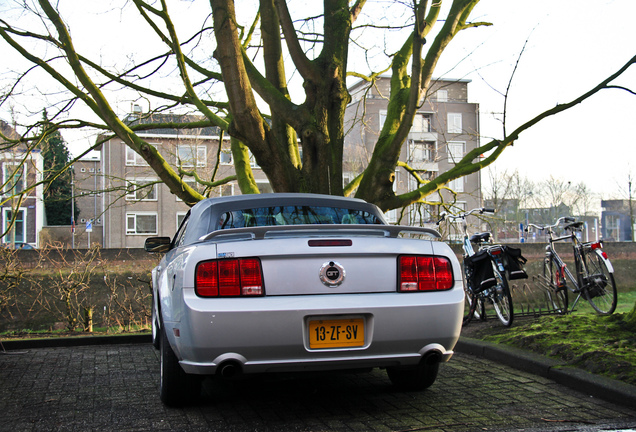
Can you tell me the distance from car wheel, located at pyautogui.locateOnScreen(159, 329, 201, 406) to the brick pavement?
0.08 meters

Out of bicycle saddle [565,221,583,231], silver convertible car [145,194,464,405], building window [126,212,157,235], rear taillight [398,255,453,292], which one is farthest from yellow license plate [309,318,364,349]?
building window [126,212,157,235]

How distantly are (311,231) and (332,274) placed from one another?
35 cm

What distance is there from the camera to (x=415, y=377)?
451cm

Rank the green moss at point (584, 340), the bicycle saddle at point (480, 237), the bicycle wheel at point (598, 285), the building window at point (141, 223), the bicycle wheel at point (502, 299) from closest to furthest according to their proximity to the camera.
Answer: the green moss at point (584, 340), the bicycle wheel at point (502, 299), the bicycle wheel at point (598, 285), the bicycle saddle at point (480, 237), the building window at point (141, 223)

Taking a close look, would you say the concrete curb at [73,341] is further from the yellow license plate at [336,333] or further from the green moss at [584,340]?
the yellow license plate at [336,333]

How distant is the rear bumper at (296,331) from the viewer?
11.2ft

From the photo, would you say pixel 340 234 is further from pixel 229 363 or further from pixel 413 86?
pixel 413 86

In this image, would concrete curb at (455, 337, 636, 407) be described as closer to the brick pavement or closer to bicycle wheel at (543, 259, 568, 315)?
the brick pavement

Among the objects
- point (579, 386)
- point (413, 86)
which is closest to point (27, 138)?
point (413, 86)

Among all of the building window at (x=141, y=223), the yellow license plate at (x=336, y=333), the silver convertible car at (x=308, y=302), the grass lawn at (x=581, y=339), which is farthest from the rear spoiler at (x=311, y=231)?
the building window at (x=141, y=223)

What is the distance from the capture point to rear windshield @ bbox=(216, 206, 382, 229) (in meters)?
4.46

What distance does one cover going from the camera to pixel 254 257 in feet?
11.6

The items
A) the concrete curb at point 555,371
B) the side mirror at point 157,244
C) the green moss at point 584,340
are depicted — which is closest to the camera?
the concrete curb at point 555,371

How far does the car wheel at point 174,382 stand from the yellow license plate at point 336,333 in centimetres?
103
